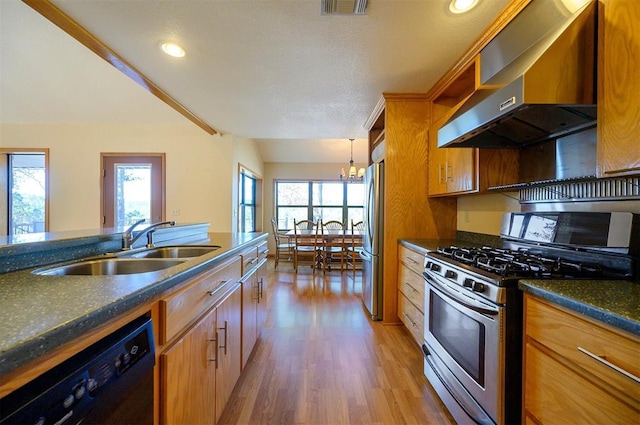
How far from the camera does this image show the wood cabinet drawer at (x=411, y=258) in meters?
2.05

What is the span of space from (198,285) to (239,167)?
3.72 m

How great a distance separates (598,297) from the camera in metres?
0.86

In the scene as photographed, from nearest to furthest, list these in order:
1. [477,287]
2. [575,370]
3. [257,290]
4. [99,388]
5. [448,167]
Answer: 1. [99,388]
2. [575,370]
3. [477,287]
4. [257,290]
5. [448,167]

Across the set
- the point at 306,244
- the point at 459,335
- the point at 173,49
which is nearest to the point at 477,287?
the point at 459,335

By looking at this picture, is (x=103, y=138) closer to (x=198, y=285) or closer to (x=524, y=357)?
(x=198, y=285)

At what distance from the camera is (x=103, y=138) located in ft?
13.3

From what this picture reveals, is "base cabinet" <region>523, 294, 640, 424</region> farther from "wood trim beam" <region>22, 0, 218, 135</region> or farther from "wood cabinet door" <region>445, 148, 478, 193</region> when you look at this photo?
"wood trim beam" <region>22, 0, 218, 135</region>

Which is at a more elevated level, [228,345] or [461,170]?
[461,170]

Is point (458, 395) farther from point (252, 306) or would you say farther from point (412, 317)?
point (252, 306)

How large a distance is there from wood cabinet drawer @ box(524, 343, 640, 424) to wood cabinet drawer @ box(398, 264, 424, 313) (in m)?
0.99

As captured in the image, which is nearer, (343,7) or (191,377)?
(191,377)

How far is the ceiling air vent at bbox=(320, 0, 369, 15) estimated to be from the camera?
1.45 m

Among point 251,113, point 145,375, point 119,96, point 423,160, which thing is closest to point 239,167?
point 251,113

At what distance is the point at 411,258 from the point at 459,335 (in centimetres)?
88
